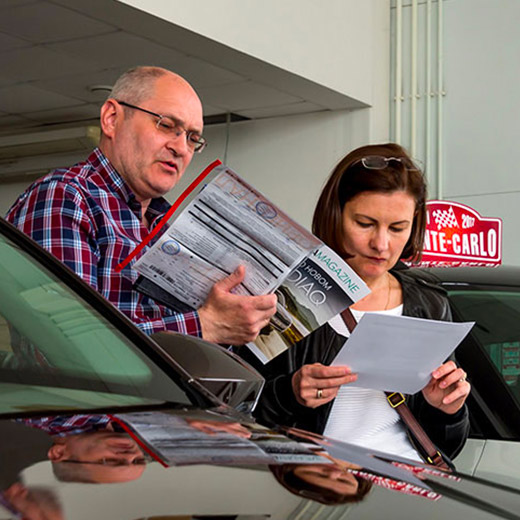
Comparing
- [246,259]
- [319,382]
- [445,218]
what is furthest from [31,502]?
[445,218]

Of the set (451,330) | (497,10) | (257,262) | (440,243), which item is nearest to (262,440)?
(257,262)

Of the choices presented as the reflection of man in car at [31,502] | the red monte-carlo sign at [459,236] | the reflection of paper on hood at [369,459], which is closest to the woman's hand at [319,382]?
the reflection of paper on hood at [369,459]

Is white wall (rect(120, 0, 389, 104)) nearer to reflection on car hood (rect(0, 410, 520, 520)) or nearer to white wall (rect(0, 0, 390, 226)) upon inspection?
white wall (rect(0, 0, 390, 226))

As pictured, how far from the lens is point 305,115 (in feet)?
29.3

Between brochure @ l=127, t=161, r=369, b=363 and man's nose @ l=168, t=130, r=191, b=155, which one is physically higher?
man's nose @ l=168, t=130, r=191, b=155

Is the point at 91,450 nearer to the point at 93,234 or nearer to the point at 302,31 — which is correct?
the point at 93,234

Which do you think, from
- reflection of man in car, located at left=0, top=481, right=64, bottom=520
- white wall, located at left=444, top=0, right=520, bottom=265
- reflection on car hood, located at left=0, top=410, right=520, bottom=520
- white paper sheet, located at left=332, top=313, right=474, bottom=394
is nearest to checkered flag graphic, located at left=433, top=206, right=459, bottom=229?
white paper sheet, located at left=332, top=313, right=474, bottom=394

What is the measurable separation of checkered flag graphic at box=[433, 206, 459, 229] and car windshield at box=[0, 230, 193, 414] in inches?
136

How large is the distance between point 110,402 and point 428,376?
102 centimetres

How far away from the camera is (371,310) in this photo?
8.18 feet

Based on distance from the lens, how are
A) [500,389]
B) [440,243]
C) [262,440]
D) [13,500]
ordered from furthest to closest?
1. [440,243]
2. [500,389]
3. [262,440]
4. [13,500]

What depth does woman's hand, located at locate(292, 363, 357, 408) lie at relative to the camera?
225 centimetres

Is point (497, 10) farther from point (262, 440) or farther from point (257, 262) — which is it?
point (262, 440)

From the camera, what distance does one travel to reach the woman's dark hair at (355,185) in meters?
2.51
